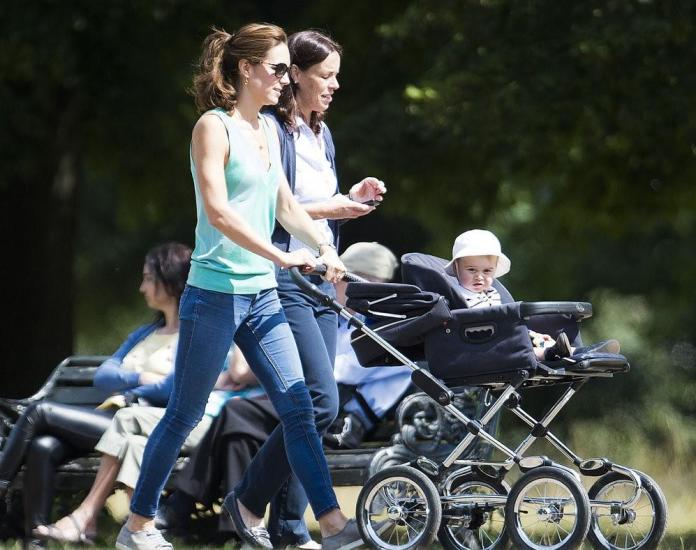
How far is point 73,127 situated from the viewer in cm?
1102

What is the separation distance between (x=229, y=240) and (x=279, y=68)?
0.63m

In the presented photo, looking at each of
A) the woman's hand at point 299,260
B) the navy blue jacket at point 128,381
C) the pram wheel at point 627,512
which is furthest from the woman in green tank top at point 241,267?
the navy blue jacket at point 128,381

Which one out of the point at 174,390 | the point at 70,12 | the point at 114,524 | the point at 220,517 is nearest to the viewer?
the point at 174,390

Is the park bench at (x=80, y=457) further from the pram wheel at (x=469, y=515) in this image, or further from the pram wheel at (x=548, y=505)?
the pram wheel at (x=548, y=505)

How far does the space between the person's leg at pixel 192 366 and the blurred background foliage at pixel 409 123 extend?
3.95 meters

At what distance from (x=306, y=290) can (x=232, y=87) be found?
766 mm

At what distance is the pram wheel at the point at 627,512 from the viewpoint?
532cm

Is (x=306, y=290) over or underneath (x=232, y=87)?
underneath

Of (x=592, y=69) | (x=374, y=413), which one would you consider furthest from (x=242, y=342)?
(x=592, y=69)

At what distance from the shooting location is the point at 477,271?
5742mm

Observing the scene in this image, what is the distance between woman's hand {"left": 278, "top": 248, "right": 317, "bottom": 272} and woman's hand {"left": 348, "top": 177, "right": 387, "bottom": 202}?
615 millimetres

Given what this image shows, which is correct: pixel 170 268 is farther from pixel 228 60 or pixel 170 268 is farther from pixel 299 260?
pixel 299 260

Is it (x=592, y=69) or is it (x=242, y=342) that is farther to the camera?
(x=592, y=69)

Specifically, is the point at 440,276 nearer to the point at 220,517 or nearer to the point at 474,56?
the point at 220,517
